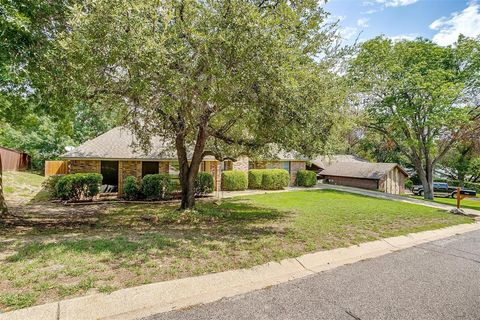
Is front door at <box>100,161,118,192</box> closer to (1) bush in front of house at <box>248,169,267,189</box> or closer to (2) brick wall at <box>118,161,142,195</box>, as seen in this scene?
(2) brick wall at <box>118,161,142,195</box>

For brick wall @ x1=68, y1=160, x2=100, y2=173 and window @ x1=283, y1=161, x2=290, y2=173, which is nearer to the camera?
brick wall @ x1=68, y1=160, x2=100, y2=173

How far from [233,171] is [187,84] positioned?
13.6m

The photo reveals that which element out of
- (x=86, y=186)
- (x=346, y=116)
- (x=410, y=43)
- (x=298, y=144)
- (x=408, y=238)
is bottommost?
(x=408, y=238)

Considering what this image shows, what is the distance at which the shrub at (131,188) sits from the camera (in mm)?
14241

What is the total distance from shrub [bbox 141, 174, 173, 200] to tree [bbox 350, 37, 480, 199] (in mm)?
14566

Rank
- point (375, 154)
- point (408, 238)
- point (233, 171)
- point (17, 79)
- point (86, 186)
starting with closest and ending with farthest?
point (17, 79)
point (408, 238)
point (86, 186)
point (233, 171)
point (375, 154)

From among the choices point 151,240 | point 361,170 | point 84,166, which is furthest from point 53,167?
point 361,170

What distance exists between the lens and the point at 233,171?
765 inches

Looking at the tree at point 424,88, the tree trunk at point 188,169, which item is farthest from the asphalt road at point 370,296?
the tree at point 424,88

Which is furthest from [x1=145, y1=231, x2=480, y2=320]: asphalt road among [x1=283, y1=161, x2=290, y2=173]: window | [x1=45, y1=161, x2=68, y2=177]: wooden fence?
[x1=45, y1=161, x2=68, y2=177]: wooden fence

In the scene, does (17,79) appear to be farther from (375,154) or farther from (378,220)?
(375,154)

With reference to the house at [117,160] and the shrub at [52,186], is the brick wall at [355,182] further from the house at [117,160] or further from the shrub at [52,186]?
the shrub at [52,186]

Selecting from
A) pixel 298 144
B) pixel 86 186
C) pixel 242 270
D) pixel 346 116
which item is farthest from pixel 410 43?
pixel 86 186

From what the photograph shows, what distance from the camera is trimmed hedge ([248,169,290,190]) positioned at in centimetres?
2053
